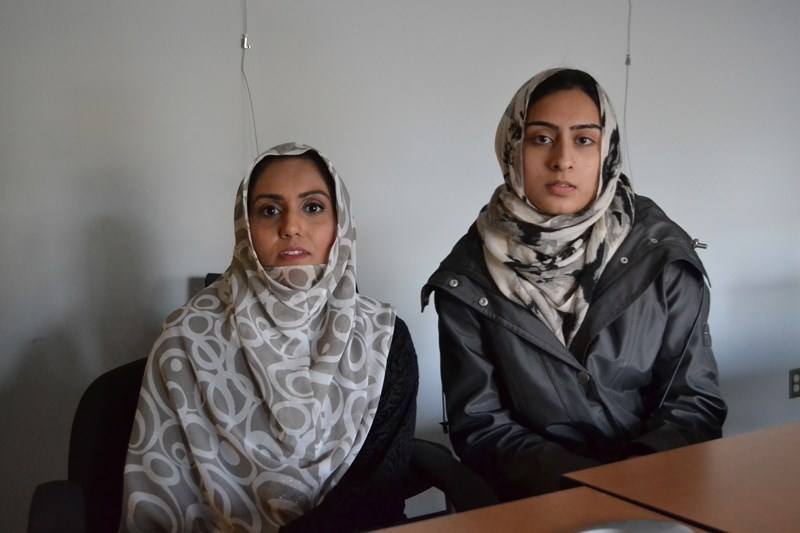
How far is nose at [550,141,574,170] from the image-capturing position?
156cm

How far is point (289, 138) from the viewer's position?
2.10 m

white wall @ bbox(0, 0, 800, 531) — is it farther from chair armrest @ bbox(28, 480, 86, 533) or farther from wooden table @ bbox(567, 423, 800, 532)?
wooden table @ bbox(567, 423, 800, 532)

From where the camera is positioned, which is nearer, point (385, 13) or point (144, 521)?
point (144, 521)

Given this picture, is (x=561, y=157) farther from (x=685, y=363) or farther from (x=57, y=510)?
(x=57, y=510)

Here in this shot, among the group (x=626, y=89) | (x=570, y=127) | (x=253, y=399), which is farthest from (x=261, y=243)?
(x=626, y=89)

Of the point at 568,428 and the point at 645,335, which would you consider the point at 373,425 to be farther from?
the point at 645,335

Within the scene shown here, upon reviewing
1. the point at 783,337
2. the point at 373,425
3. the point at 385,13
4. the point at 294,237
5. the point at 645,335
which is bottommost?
the point at 783,337

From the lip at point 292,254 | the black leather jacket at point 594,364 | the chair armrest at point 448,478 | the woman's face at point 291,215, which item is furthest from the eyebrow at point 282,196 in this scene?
the chair armrest at point 448,478

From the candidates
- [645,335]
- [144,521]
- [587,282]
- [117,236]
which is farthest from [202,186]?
[645,335]

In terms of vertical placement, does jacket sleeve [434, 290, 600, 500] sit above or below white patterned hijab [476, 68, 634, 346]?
below

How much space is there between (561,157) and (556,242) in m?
0.19

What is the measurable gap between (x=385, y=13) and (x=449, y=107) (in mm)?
362

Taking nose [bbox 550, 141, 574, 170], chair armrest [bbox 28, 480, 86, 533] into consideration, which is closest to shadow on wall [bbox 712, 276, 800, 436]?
nose [bbox 550, 141, 574, 170]

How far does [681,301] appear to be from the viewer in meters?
1.58
